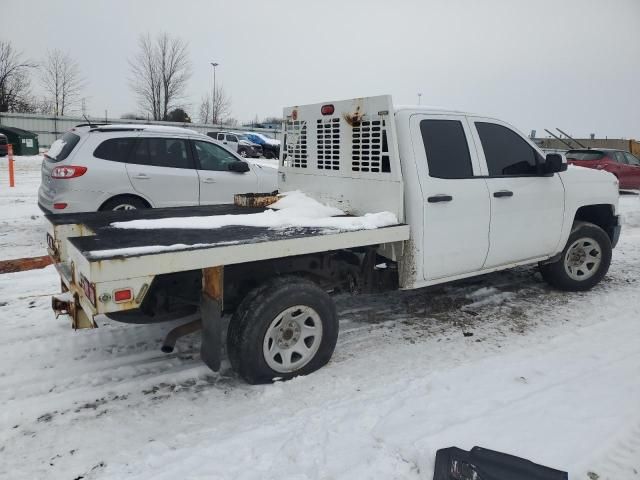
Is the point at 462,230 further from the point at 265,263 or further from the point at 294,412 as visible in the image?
the point at 294,412

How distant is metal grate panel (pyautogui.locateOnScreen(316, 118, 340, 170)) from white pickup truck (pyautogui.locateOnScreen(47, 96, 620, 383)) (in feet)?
0.05

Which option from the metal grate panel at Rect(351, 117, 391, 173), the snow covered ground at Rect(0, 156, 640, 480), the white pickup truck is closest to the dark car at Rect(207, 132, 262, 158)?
the white pickup truck

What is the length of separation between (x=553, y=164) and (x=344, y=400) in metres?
3.23

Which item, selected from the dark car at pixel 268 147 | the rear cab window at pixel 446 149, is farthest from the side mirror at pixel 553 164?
the dark car at pixel 268 147

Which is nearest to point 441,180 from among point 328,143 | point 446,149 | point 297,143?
point 446,149

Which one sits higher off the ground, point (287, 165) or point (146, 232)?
point (287, 165)

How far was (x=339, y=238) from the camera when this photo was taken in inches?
142

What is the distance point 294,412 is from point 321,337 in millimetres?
659

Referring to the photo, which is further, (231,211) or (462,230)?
(231,211)

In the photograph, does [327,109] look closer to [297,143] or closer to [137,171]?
[297,143]

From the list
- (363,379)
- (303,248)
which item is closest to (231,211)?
(303,248)

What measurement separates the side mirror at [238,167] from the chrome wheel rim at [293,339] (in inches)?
188

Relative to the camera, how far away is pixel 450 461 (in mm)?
2652

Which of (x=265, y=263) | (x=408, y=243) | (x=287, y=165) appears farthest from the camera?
(x=287, y=165)
